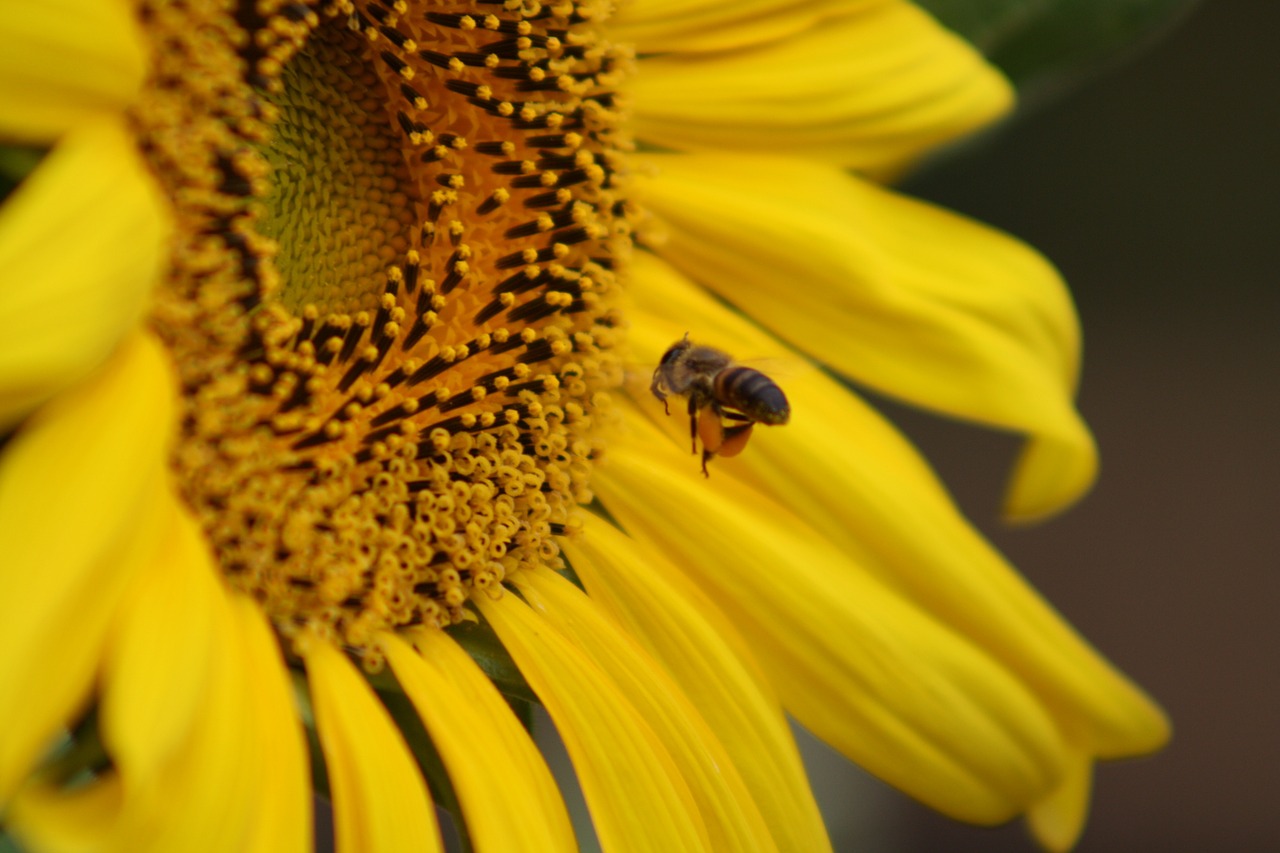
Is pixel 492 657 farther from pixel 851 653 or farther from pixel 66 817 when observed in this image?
pixel 66 817

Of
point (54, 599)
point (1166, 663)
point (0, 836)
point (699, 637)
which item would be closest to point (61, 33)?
point (54, 599)

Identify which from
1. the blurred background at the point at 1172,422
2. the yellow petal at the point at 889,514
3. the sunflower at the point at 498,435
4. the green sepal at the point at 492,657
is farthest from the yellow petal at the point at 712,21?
the blurred background at the point at 1172,422

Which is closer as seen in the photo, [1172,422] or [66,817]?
[66,817]

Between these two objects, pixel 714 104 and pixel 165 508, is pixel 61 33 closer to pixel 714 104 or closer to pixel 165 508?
pixel 165 508

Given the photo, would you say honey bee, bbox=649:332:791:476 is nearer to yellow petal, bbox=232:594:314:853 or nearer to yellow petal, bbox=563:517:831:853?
yellow petal, bbox=563:517:831:853

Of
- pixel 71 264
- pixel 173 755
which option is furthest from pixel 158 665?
pixel 71 264

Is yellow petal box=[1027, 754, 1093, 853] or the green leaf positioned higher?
the green leaf

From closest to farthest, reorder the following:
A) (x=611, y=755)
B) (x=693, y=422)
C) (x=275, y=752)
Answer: (x=275, y=752)
(x=611, y=755)
(x=693, y=422)

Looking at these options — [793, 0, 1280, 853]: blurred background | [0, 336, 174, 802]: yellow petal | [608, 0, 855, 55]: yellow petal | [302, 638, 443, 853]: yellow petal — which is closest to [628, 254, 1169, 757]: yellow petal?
[608, 0, 855, 55]: yellow petal
